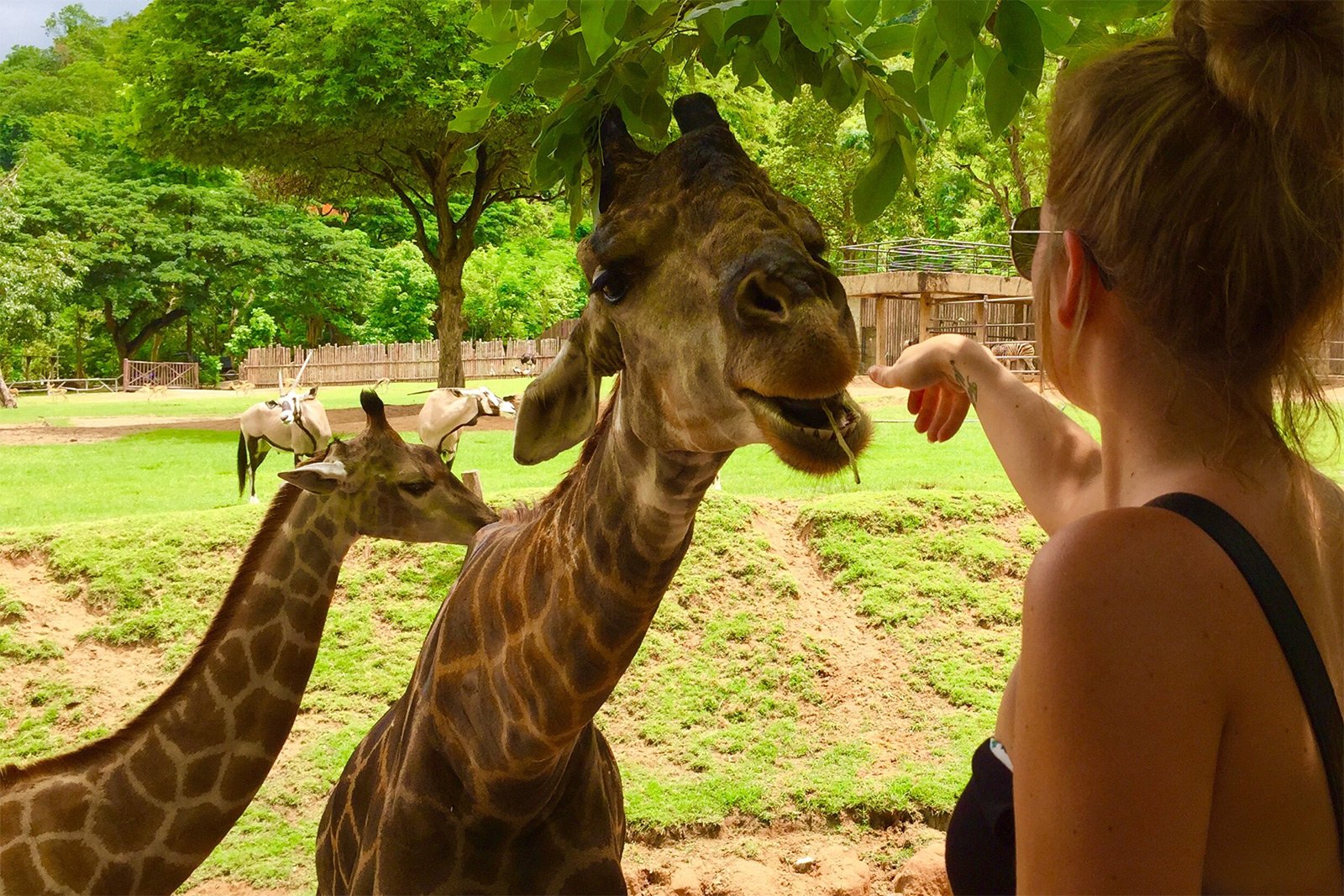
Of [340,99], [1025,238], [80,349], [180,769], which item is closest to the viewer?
[1025,238]

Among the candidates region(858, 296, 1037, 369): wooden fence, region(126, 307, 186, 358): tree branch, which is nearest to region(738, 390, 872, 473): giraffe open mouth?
region(858, 296, 1037, 369): wooden fence

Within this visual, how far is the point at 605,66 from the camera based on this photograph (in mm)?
1864

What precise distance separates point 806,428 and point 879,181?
Answer: 2.56ft

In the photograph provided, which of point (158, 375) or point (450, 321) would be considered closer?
point (450, 321)

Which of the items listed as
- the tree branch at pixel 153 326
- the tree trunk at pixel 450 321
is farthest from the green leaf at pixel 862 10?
the tree branch at pixel 153 326

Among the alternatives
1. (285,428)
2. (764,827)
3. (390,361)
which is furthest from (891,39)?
(390,361)

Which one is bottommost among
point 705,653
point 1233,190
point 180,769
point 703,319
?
point 705,653

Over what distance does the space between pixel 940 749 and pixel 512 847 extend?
4045mm

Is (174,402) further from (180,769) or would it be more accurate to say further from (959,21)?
(959,21)

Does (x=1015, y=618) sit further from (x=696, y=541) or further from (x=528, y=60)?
(x=528, y=60)

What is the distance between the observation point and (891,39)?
1872 millimetres

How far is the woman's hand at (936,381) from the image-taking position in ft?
6.75

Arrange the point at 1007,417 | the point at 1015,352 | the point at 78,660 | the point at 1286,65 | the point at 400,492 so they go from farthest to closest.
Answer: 1. the point at 1015,352
2. the point at 78,660
3. the point at 400,492
4. the point at 1007,417
5. the point at 1286,65

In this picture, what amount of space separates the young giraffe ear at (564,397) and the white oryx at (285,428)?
12.8 ft
